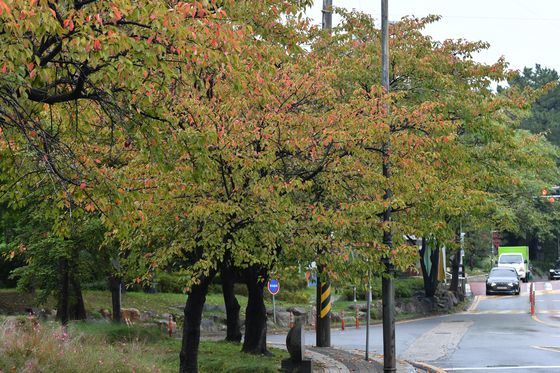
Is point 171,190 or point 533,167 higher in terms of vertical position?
point 533,167

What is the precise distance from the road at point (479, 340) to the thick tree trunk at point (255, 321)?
13.8ft

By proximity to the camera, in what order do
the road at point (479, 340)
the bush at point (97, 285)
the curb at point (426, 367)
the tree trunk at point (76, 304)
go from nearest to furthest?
the curb at point (426, 367)
the road at point (479, 340)
the tree trunk at point (76, 304)
the bush at point (97, 285)

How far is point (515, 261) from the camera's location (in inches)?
2581

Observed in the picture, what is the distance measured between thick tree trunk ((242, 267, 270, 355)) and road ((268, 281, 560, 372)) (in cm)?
422

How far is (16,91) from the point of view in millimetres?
8672

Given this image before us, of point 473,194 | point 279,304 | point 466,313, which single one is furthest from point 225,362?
point 466,313

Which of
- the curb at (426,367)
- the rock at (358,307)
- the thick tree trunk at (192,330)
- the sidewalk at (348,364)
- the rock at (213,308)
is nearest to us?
the thick tree trunk at (192,330)

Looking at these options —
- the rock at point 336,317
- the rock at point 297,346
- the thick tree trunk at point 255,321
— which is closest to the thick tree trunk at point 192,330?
the rock at point 297,346

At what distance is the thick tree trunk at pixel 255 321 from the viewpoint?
19125 mm

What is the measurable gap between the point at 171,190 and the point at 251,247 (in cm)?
169

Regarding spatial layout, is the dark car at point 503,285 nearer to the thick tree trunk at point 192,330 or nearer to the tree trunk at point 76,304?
the tree trunk at point 76,304

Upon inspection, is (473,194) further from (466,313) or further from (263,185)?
(466,313)

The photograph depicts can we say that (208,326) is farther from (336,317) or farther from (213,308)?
(336,317)

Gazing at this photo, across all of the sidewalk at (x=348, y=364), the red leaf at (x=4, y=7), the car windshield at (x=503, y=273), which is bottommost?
the sidewalk at (x=348, y=364)
